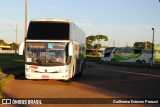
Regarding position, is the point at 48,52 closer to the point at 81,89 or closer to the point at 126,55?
the point at 81,89

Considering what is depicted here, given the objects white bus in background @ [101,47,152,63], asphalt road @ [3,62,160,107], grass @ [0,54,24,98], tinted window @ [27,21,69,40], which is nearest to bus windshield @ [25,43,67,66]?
tinted window @ [27,21,69,40]

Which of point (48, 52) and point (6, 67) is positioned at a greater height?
point (48, 52)

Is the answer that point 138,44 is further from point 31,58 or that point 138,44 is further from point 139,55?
point 31,58

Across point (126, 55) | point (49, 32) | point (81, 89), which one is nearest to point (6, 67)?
point (49, 32)

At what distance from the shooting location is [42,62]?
73.5 ft

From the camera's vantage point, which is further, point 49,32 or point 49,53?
point 49,32

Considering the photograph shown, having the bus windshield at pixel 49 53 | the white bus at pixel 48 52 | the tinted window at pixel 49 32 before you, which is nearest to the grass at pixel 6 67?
the white bus at pixel 48 52

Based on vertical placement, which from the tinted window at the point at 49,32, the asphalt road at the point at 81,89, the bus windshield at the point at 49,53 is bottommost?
the asphalt road at the point at 81,89

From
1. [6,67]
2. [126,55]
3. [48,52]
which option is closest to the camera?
[48,52]

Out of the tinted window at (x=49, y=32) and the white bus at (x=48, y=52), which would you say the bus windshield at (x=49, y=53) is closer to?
the white bus at (x=48, y=52)

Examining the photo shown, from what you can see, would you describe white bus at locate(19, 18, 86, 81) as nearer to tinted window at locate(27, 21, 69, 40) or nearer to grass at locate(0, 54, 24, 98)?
tinted window at locate(27, 21, 69, 40)

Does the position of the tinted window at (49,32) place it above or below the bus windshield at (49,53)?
above

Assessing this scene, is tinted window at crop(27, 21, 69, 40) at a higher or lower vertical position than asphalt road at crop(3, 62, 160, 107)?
higher

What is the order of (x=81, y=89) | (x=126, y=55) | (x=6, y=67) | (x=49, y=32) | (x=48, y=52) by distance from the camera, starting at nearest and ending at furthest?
(x=81, y=89) < (x=48, y=52) < (x=49, y=32) < (x=6, y=67) < (x=126, y=55)
